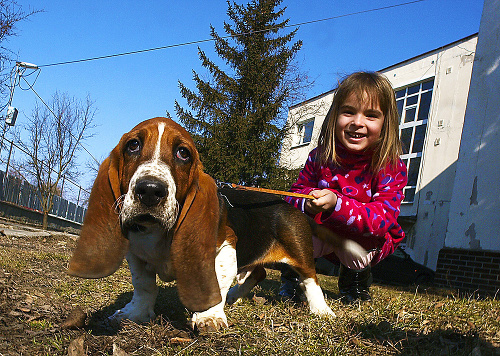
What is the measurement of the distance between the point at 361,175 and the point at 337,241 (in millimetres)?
618

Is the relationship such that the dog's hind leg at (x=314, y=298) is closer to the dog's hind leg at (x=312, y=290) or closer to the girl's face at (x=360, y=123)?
the dog's hind leg at (x=312, y=290)

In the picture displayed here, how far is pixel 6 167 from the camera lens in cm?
1753

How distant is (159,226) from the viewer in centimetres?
254

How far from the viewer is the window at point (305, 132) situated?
26.2 meters

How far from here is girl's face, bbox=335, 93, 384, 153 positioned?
3.77 metres

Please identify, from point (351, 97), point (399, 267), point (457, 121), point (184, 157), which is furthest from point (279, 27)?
point (184, 157)

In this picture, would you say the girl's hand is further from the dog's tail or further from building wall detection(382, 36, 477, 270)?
building wall detection(382, 36, 477, 270)

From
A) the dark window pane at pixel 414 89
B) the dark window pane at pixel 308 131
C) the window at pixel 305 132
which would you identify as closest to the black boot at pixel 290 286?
the dark window pane at pixel 414 89

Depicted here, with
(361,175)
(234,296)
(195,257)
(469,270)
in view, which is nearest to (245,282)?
(234,296)

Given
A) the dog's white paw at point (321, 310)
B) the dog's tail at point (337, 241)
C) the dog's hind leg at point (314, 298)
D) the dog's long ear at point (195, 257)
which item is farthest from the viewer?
the dog's tail at point (337, 241)

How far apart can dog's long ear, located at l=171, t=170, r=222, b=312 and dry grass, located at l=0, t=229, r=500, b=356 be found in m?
0.21

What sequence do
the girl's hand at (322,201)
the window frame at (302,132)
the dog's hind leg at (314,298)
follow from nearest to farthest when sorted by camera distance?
1. the dog's hind leg at (314,298)
2. the girl's hand at (322,201)
3. the window frame at (302,132)

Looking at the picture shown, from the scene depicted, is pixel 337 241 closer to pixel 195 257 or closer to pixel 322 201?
pixel 322 201

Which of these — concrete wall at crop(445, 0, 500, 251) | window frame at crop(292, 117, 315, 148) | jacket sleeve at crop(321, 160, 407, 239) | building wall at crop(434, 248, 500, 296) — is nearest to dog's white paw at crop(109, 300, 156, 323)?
jacket sleeve at crop(321, 160, 407, 239)
